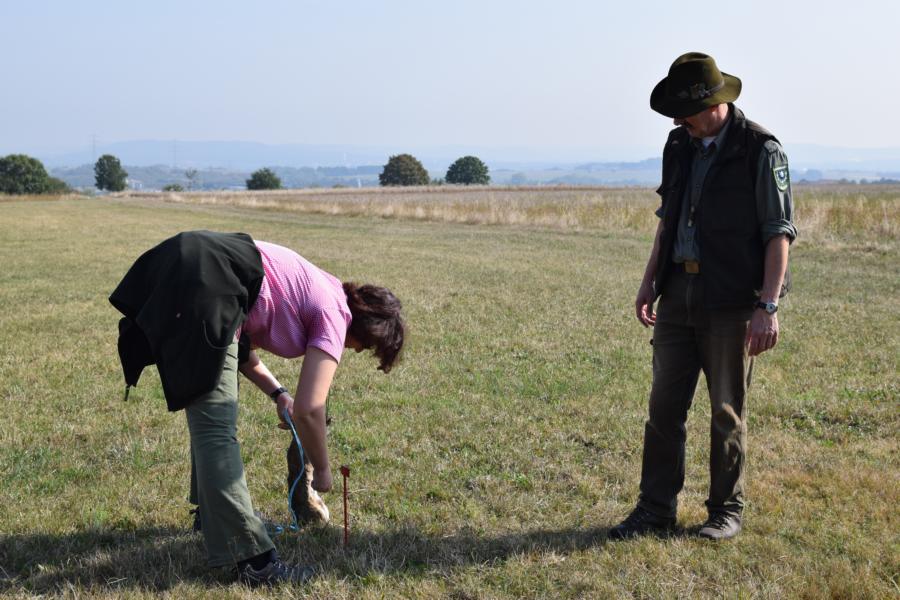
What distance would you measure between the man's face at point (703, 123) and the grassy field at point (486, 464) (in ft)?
6.19

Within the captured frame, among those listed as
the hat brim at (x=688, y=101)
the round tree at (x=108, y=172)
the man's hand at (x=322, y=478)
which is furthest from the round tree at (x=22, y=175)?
the hat brim at (x=688, y=101)

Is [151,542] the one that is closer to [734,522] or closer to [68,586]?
[68,586]

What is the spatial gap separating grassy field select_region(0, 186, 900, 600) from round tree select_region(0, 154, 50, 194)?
9110 centimetres

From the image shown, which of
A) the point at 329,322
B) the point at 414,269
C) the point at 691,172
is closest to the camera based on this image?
the point at 329,322

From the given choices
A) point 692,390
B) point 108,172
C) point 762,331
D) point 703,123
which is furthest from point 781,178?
point 108,172

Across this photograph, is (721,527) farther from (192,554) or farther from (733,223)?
(192,554)

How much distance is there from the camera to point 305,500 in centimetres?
386

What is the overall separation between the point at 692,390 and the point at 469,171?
103655 mm

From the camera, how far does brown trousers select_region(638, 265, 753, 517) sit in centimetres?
356

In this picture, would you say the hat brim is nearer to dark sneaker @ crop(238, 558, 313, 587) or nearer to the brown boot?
the brown boot

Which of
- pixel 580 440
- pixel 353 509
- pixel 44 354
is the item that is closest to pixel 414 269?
pixel 44 354

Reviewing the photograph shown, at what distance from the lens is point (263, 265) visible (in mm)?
3127

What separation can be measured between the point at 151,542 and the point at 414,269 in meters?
10.4

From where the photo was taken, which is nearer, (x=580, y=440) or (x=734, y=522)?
(x=734, y=522)
